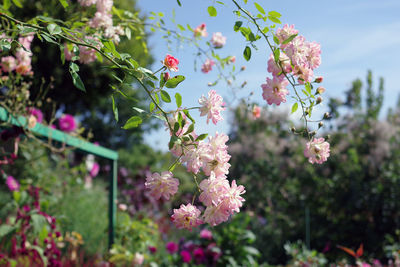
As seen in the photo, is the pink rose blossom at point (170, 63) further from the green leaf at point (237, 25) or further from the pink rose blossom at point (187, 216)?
the pink rose blossom at point (187, 216)

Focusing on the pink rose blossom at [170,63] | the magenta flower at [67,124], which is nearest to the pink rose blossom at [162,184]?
the pink rose blossom at [170,63]

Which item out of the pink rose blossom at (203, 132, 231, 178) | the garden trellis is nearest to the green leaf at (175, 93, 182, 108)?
the pink rose blossom at (203, 132, 231, 178)

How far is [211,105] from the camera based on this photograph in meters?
1.17

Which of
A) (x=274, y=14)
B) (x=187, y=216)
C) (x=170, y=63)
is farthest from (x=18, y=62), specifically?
(x=187, y=216)

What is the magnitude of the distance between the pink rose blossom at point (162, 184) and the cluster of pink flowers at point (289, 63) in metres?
0.48

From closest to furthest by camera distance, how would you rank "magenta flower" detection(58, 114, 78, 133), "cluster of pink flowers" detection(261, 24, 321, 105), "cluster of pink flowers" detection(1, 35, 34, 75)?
"cluster of pink flowers" detection(261, 24, 321, 105)
"cluster of pink flowers" detection(1, 35, 34, 75)
"magenta flower" detection(58, 114, 78, 133)

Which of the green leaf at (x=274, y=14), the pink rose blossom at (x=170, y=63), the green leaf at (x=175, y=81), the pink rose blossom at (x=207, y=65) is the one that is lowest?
the green leaf at (x=175, y=81)

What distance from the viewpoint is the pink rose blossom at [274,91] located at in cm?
138

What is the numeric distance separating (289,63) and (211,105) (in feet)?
1.17

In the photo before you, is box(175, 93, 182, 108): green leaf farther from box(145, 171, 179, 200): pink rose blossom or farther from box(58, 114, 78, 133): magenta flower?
box(58, 114, 78, 133): magenta flower

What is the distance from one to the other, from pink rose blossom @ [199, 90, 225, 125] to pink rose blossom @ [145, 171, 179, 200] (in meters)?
0.20

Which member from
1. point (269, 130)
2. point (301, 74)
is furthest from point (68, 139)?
point (269, 130)

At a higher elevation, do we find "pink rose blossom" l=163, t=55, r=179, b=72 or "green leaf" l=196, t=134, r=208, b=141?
"pink rose blossom" l=163, t=55, r=179, b=72

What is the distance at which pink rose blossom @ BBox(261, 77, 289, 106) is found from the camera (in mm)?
1385
